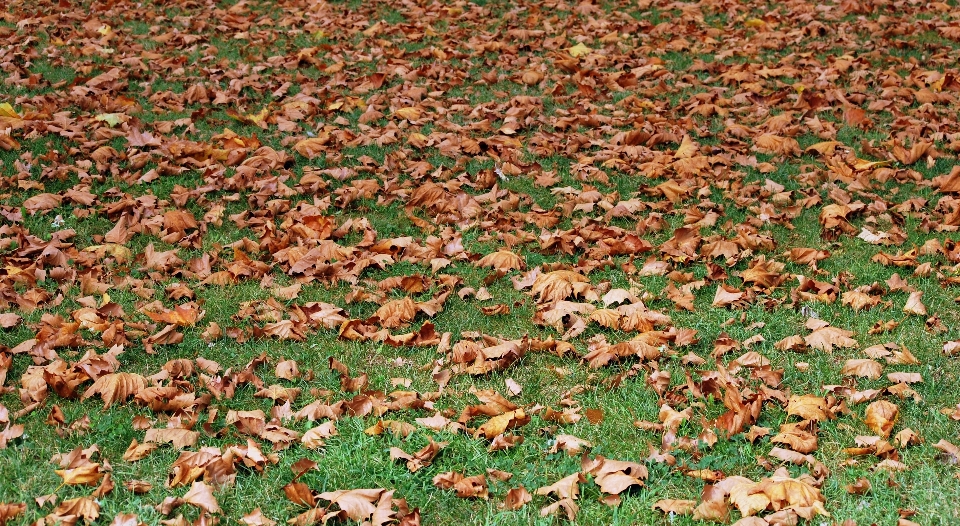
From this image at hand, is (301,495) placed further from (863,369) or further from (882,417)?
(863,369)

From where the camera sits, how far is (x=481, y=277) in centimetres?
562

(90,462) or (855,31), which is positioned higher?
(90,462)

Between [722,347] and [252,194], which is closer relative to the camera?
[722,347]

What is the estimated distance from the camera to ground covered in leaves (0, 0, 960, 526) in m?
3.88

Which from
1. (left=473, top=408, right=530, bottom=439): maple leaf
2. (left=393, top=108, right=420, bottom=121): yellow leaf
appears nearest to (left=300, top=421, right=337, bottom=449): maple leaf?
(left=473, top=408, right=530, bottom=439): maple leaf

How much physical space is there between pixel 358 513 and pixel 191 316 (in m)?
1.85

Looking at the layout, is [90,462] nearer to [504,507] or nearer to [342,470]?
[342,470]

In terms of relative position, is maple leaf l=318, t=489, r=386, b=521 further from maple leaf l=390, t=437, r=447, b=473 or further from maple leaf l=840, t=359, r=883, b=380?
maple leaf l=840, t=359, r=883, b=380

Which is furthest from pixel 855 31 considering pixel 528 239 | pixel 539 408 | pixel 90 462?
pixel 90 462

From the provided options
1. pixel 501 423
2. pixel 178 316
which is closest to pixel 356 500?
pixel 501 423

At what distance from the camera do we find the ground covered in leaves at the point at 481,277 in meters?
3.88

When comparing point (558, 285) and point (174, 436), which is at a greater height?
point (174, 436)

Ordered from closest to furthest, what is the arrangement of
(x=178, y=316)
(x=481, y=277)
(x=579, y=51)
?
(x=178, y=316)
(x=481, y=277)
(x=579, y=51)

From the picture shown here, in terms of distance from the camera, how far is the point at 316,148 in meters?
7.33
